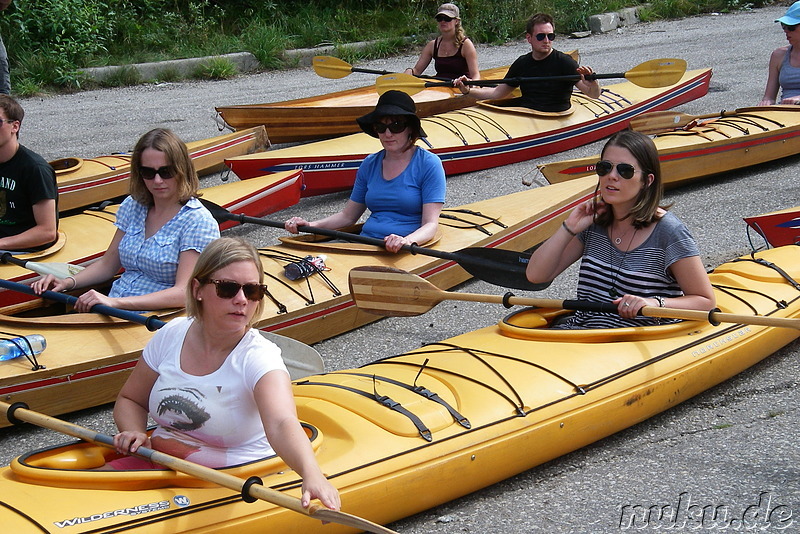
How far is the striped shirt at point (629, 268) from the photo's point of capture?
4.03 metres

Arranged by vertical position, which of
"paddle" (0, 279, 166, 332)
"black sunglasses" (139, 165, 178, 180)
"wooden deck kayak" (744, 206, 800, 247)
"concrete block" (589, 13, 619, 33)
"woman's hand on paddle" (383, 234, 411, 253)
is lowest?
"wooden deck kayak" (744, 206, 800, 247)

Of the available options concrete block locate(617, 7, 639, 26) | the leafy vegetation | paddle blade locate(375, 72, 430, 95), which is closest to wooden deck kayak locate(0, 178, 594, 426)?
paddle blade locate(375, 72, 430, 95)

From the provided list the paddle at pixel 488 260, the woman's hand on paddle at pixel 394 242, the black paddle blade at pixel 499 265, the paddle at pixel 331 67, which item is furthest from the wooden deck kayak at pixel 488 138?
the black paddle blade at pixel 499 265

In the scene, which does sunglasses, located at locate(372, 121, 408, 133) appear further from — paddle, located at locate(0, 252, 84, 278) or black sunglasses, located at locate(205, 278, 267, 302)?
black sunglasses, located at locate(205, 278, 267, 302)

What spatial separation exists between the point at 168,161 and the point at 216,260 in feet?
5.25

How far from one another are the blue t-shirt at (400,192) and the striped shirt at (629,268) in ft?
4.59

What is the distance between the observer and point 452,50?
30.3ft

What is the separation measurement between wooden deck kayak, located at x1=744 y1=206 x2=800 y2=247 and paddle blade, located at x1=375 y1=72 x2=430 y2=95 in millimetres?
3528

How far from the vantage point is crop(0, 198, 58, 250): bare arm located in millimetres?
5414

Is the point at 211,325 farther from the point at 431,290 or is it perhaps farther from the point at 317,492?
the point at 431,290

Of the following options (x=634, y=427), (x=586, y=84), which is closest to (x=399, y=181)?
(x=634, y=427)

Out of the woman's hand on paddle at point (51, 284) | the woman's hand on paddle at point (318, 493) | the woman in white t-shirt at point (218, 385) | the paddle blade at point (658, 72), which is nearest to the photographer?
the woman's hand on paddle at point (318, 493)

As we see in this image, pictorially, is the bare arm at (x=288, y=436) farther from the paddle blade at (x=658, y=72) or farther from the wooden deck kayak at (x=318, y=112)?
the wooden deck kayak at (x=318, y=112)

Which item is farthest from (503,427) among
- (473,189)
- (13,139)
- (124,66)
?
(124,66)
